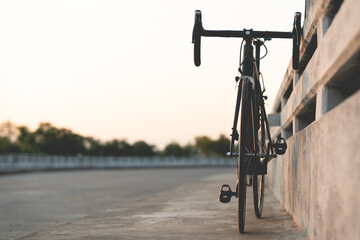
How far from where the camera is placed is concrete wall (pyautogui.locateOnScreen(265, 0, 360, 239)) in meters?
2.47

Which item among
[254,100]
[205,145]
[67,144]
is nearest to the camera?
[254,100]

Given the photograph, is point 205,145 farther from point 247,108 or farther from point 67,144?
point 247,108

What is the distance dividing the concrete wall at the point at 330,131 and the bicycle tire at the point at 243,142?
1.52 ft

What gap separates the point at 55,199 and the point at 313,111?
863cm

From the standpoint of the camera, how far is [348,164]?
8.34ft

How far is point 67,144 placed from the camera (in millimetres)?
137875

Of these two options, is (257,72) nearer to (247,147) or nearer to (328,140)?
(247,147)

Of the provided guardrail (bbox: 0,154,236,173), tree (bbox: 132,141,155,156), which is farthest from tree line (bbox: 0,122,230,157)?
guardrail (bbox: 0,154,236,173)

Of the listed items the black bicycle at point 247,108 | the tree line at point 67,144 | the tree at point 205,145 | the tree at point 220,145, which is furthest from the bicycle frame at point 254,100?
the tree at point 205,145

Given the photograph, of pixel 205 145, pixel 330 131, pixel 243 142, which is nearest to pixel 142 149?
pixel 205 145

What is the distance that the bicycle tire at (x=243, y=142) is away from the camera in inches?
172

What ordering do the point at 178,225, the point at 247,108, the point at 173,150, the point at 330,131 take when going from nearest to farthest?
the point at 330,131, the point at 247,108, the point at 178,225, the point at 173,150

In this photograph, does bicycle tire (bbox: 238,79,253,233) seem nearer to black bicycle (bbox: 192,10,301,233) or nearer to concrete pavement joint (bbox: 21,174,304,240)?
black bicycle (bbox: 192,10,301,233)

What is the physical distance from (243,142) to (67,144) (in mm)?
136852
